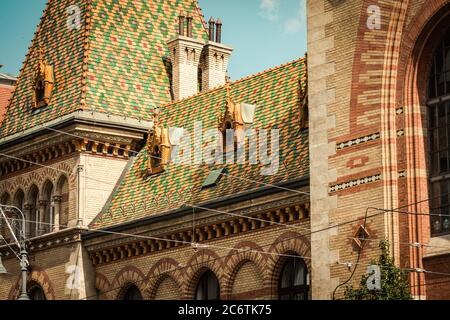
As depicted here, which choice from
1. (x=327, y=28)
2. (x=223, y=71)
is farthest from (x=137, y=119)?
(x=327, y=28)

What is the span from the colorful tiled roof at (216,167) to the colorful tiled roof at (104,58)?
63.7 inches

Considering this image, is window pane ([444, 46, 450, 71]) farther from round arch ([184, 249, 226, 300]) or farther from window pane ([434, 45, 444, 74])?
round arch ([184, 249, 226, 300])

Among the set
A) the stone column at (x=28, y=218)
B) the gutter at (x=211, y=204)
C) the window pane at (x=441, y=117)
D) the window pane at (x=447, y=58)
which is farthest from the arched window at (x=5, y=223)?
the window pane at (x=447, y=58)

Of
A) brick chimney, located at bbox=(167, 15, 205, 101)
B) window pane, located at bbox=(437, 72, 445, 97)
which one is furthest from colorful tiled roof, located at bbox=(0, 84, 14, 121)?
window pane, located at bbox=(437, 72, 445, 97)

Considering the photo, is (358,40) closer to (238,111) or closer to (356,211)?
(356,211)

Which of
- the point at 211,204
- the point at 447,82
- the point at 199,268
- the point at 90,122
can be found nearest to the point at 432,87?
the point at 447,82

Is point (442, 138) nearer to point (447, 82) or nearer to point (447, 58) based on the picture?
point (447, 82)

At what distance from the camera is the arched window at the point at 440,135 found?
3803cm

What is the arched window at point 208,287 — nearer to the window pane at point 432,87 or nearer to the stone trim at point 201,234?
the stone trim at point 201,234

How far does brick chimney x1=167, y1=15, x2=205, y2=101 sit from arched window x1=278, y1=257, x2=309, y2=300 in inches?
494

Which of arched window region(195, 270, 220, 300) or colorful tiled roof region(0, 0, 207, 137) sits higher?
colorful tiled roof region(0, 0, 207, 137)

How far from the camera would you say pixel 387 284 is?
3747 cm

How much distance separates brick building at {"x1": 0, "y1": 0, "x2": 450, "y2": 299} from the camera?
38.6 metres

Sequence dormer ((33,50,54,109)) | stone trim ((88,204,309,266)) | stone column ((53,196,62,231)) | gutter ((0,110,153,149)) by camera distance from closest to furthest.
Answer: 1. stone trim ((88,204,309,266))
2. gutter ((0,110,153,149))
3. stone column ((53,196,62,231))
4. dormer ((33,50,54,109))
